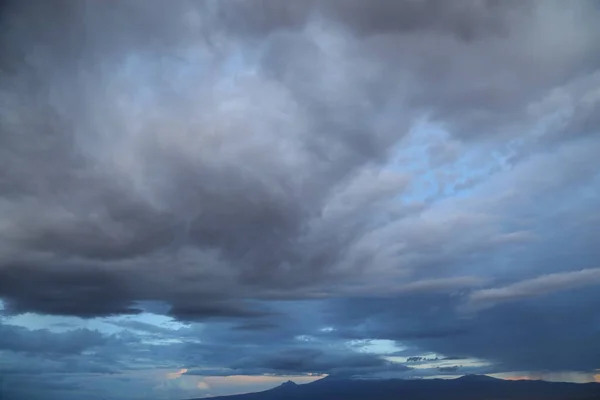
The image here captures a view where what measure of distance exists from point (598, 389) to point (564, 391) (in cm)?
2862

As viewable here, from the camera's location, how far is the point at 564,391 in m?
180

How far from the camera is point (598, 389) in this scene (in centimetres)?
15288

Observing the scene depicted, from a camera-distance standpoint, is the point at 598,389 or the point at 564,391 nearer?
the point at 598,389

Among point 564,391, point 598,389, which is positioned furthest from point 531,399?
point 598,389

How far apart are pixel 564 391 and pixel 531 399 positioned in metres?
10.9

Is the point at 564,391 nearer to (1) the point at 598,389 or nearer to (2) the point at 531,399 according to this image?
(2) the point at 531,399

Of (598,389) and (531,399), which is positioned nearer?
(598,389)

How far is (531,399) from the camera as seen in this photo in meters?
184

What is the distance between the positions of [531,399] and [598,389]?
34310 mm
